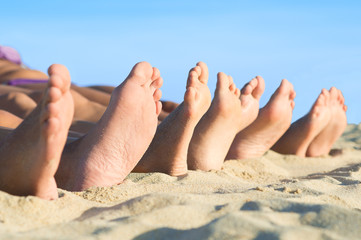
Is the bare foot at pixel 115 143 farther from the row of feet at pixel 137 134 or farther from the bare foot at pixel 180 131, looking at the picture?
the bare foot at pixel 180 131

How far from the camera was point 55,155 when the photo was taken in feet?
4.05

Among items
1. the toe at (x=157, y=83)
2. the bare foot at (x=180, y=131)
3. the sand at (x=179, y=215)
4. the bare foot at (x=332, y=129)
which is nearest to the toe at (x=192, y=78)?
the bare foot at (x=180, y=131)

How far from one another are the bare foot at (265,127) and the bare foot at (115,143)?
4.01ft

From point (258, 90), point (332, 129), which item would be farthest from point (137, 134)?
point (332, 129)

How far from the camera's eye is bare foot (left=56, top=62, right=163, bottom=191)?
5.22 ft

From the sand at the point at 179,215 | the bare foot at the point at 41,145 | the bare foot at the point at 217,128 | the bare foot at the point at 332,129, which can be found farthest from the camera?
the bare foot at the point at 332,129

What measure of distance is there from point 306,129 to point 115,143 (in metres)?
1.88

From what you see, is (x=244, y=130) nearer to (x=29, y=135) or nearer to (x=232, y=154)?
(x=232, y=154)

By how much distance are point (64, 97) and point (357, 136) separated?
3915 millimetres

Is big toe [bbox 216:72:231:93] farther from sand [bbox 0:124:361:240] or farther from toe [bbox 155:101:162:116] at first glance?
sand [bbox 0:124:361:240]

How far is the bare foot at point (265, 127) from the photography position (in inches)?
110

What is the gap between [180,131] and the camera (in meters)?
1.91

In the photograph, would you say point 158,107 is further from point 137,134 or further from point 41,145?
point 41,145

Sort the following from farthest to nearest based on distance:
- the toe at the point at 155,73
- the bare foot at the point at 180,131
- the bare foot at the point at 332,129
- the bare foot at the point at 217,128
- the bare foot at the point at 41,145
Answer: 1. the bare foot at the point at 332,129
2. the bare foot at the point at 217,128
3. the bare foot at the point at 180,131
4. the toe at the point at 155,73
5. the bare foot at the point at 41,145
